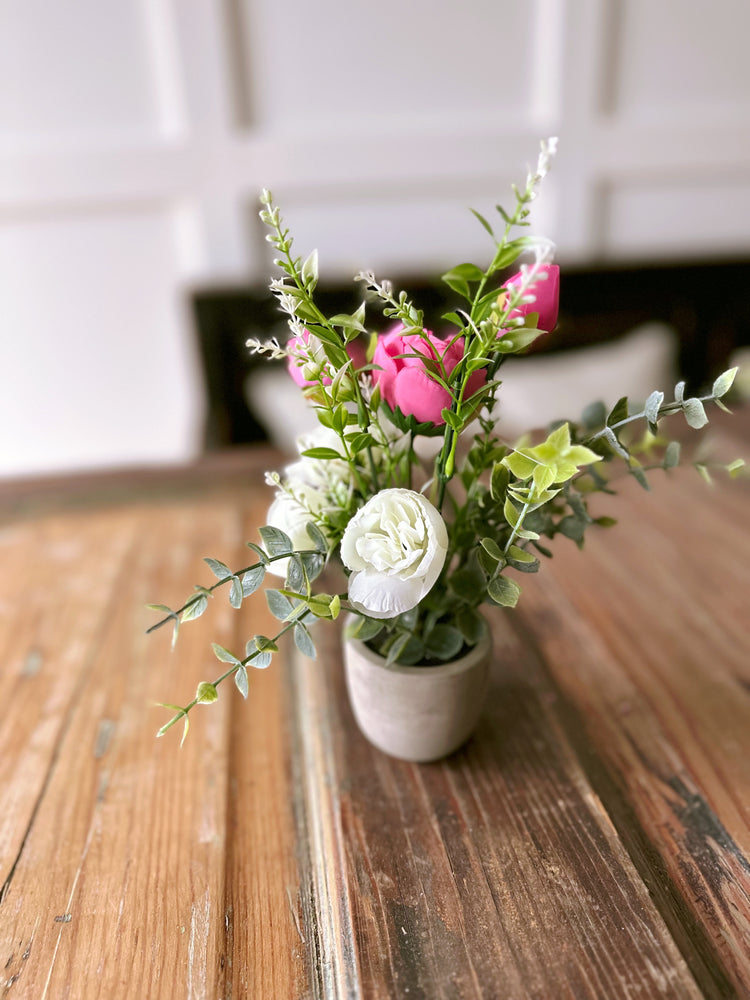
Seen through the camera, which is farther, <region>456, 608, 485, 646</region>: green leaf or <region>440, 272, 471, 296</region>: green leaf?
<region>456, 608, 485, 646</region>: green leaf

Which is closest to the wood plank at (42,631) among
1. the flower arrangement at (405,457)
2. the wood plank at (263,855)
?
the wood plank at (263,855)

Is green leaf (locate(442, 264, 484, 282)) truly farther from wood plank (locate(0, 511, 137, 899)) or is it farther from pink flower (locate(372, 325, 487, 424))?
wood plank (locate(0, 511, 137, 899))

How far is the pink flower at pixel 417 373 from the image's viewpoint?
40 cm

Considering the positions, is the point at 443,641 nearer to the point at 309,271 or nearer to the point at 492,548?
the point at 492,548

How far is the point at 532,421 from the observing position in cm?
149

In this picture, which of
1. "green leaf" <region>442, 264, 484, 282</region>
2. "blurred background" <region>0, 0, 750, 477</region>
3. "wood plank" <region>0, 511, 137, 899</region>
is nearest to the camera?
"green leaf" <region>442, 264, 484, 282</region>

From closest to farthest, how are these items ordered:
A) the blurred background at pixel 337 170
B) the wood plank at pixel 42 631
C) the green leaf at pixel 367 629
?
the green leaf at pixel 367 629
the wood plank at pixel 42 631
the blurred background at pixel 337 170

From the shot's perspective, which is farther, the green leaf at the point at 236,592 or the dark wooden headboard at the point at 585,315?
the dark wooden headboard at the point at 585,315

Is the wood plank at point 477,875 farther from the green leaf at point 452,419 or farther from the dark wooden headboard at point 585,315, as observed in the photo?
the dark wooden headboard at point 585,315

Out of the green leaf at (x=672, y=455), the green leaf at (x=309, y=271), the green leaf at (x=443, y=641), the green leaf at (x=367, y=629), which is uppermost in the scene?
the green leaf at (x=309, y=271)

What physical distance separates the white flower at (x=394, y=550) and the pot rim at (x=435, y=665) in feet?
0.35

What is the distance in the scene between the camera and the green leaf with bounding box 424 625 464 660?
521mm

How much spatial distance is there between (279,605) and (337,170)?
4.83 feet

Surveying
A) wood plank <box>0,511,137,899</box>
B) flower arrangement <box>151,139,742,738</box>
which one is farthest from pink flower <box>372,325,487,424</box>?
wood plank <box>0,511,137,899</box>
